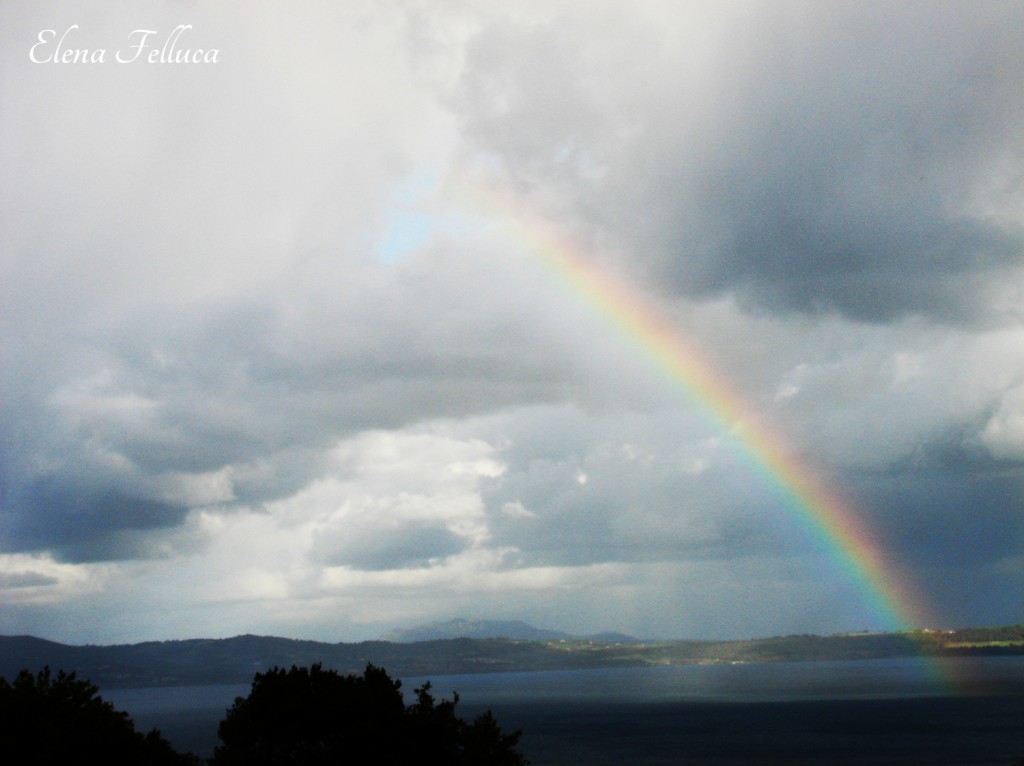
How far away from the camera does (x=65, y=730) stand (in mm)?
49344

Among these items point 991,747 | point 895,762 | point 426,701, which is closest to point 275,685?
point 426,701

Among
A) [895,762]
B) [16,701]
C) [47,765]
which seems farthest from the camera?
[895,762]

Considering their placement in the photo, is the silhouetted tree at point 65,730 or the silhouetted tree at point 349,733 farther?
the silhouetted tree at point 349,733

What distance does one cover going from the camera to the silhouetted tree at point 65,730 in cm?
4716

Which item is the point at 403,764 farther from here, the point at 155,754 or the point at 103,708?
the point at 103,708

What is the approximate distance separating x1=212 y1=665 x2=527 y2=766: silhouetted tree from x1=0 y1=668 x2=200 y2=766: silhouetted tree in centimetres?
469

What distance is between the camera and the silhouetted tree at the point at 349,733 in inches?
2167

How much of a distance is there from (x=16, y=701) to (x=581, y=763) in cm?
16315

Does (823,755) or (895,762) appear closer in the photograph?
(895,762)

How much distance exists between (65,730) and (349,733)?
15585 millimetres

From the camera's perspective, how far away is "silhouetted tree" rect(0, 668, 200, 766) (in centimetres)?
4716

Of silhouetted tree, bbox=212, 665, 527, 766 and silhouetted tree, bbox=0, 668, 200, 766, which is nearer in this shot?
silhouetted tree, bbox=0, 668, 200, 766

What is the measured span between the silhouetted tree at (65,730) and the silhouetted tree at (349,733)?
15.4 feet

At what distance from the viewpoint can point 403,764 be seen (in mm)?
54688
